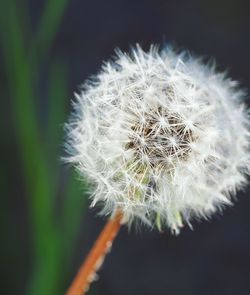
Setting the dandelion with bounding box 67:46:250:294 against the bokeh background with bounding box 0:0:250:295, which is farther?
the bokeh background with bounding box 0:0:250:295

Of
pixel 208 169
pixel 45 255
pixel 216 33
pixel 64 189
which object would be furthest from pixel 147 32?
pixel 208 169

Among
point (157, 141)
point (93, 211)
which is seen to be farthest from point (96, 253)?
point (93, 211)

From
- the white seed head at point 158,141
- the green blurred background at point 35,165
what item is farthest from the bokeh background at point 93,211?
the white seed head at point 158,141

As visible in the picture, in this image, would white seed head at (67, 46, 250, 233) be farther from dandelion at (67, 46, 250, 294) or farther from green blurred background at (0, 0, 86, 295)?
green blurred background at (0, 0, 86, 295)

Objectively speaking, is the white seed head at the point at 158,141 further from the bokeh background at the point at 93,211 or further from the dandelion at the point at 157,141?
the bokeh background at the point at 93,211

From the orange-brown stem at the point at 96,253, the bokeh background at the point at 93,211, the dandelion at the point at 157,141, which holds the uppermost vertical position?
the bokeh background at the point at 93,211

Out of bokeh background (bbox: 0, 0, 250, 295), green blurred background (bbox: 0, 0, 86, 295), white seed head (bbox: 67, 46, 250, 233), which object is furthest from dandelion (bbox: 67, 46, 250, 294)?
bokeh background (bbox: 0, 0, 250, 295)

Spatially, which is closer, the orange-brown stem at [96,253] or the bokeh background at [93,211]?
the orange-brown stem at [96,253]

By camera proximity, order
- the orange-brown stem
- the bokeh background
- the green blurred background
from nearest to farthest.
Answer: the orange-brown stem
the green blurred background
the bokeh background

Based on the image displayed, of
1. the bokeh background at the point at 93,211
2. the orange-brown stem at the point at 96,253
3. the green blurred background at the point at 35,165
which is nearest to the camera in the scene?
the orange-brown stem at the point at 96,253
